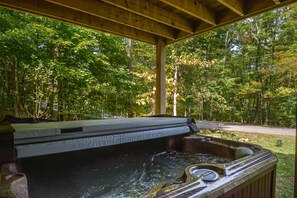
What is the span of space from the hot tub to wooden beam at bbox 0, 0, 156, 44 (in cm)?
149

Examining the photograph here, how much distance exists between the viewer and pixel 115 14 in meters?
2.58

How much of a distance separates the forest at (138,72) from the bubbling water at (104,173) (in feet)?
6.51

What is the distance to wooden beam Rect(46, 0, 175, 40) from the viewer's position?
2.26 meters

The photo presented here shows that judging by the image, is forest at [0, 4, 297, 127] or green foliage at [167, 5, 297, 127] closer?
forest at [0, 4, 297, 127]

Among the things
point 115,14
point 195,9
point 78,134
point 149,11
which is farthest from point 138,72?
point 78,134

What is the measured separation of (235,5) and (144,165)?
206cm

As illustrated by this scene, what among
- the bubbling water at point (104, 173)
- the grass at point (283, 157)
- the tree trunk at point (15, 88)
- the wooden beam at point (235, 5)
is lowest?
the grass at point (283, 157)

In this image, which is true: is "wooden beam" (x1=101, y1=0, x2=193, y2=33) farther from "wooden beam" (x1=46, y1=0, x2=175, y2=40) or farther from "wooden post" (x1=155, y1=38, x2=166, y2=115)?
"wooden post" (x1=155, y1=38, x2=166, y2=115)

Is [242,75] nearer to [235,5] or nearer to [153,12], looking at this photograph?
[235,5]

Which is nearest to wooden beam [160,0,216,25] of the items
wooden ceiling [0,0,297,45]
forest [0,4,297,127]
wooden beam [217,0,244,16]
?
wooden ceiling [0,0,297,45]

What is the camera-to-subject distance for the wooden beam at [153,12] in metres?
2.27

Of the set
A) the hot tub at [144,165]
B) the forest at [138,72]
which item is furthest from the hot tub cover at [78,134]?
the forest at [138,72]

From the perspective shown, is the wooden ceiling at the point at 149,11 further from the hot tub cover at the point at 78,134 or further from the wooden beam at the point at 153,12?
the hot tub cover at the point at 78,134

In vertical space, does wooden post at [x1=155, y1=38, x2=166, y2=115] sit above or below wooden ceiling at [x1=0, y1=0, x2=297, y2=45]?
below
